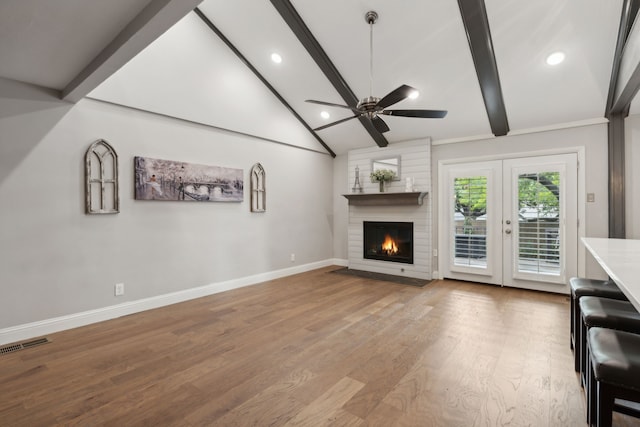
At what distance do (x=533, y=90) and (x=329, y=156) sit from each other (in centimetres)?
391

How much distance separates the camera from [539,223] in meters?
4.78

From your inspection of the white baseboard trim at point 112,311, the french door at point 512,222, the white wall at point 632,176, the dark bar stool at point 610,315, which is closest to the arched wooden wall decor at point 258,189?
the white baseboard trim at point 112,311

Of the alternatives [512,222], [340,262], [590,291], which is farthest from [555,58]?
[340,262]

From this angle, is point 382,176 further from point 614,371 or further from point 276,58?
point 614,371

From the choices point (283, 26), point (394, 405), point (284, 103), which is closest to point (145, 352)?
point (394, 405)

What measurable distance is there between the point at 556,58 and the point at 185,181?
4881 mm

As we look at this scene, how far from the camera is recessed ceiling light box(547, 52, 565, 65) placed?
358 centimetres

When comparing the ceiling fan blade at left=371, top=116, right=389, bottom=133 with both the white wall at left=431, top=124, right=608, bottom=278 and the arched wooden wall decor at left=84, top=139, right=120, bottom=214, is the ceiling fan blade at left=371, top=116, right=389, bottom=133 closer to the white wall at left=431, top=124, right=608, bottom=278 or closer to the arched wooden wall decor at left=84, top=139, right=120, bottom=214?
the white wall at left=431, top=124, right=608, bottom=278

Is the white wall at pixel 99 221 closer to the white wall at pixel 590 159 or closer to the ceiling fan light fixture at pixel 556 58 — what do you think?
the ceiling fan light fixture at pixel 556 58

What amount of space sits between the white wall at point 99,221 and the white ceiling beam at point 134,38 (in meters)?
0.57

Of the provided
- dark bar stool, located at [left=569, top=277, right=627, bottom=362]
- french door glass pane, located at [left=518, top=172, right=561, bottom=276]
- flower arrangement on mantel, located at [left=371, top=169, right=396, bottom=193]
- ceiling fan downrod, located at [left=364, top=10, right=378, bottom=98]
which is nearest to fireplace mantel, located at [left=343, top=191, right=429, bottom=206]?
flower arrangement on mantel, located at [left=371, top=169, right=396, bottom=193]

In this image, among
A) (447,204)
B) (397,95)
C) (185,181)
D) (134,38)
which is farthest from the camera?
(447,204)

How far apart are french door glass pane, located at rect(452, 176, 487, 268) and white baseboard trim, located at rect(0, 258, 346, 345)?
3.45 m

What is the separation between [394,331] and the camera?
10.7ft
